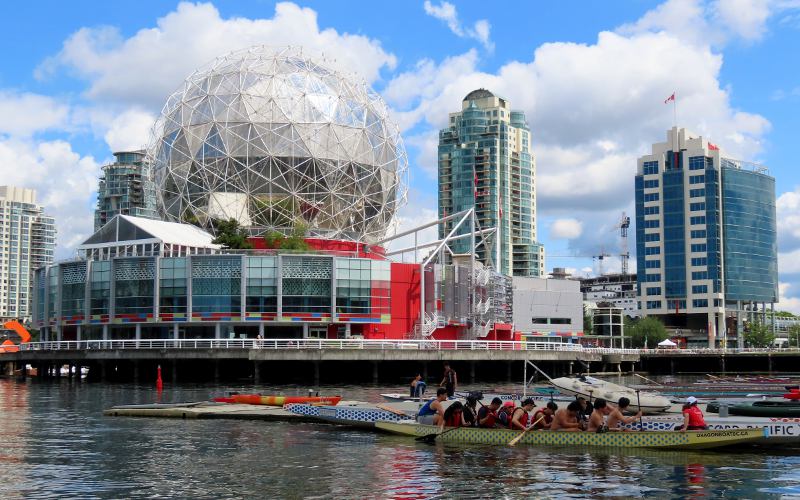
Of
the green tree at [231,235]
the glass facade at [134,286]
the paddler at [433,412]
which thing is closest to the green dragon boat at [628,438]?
the paddler at [433,412]

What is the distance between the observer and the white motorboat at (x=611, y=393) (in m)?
38.6

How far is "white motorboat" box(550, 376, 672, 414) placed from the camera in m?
38.6

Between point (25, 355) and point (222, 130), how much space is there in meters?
28.4

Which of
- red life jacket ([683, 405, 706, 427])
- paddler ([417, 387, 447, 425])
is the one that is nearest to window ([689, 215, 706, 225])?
paddler ([417, 387, 447, 425])

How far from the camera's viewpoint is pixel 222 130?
94062 mm

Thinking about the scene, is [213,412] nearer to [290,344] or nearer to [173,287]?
[290,344]

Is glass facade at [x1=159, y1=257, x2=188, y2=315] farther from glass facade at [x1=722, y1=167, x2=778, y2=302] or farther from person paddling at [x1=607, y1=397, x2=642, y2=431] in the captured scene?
glass facade at [x1=722, y1=167, x2=778, y2=302]

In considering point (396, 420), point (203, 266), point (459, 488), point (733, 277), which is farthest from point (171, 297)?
point (733, 277)

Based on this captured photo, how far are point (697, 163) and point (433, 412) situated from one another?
137933 mm

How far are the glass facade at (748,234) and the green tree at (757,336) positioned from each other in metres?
6.41

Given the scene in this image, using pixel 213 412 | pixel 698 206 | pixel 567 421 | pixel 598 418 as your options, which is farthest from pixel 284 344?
pixel 698 206

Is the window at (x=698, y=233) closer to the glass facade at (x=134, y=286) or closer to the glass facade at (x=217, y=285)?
the glass facade at (x=217, y=285)

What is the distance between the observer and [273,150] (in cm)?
9406

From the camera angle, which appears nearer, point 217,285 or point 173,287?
point 217,285
